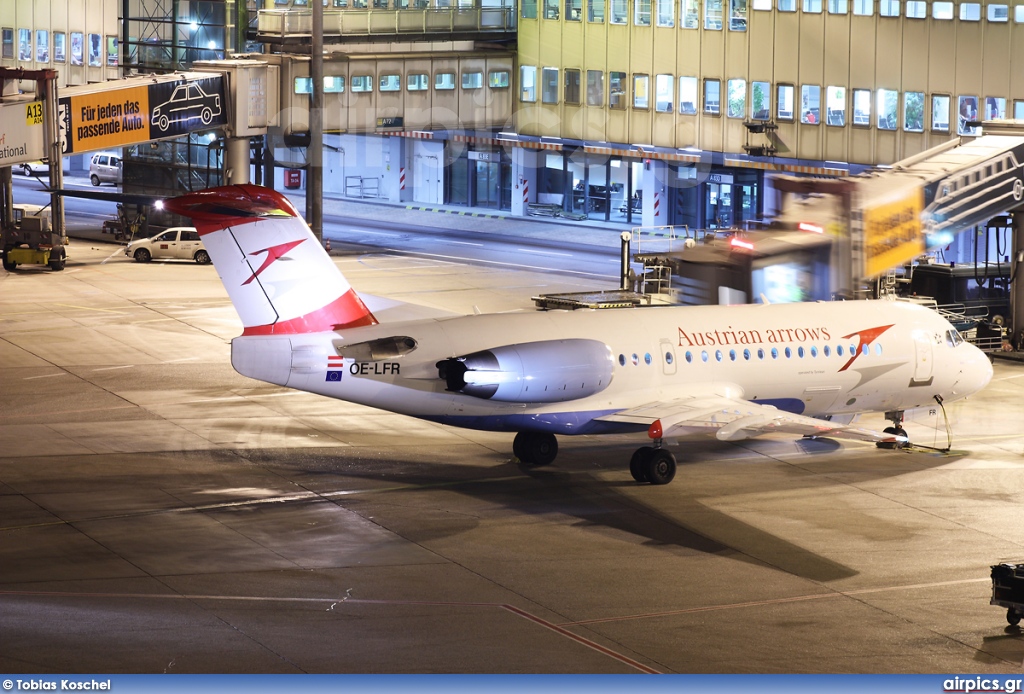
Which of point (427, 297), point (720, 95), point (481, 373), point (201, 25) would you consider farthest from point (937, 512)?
point (201, 25)

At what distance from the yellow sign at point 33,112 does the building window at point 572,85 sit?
93.2ft

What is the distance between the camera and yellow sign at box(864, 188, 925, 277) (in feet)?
147

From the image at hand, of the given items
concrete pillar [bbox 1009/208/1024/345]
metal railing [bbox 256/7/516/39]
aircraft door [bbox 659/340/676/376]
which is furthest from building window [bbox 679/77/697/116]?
aircraft door [bbox 659/340/676/376]

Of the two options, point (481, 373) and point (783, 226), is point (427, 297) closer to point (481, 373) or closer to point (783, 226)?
point (783, 226)

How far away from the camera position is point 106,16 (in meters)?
103

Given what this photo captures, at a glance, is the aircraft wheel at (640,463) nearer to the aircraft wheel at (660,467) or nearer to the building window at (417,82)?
the aircraft wheel at (660,467)

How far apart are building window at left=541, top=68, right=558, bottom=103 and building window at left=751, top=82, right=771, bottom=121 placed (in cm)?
1162

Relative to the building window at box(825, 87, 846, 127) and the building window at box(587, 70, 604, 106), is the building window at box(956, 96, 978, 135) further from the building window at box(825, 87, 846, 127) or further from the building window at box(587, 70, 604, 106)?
the building window at box(587, 70, 604, 106)

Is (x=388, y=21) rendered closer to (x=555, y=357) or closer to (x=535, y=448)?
(x=535, y=448)

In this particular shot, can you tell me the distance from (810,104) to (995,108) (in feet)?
29.9

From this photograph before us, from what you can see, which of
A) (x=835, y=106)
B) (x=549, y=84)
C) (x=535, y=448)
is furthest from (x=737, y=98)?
(x=535, y=448)

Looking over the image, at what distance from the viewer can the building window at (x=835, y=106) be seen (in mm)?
65438

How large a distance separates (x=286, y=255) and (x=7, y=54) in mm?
82540

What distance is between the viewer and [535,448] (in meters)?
33.3
